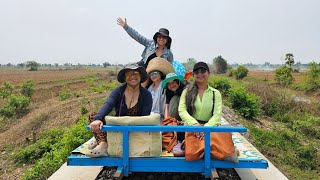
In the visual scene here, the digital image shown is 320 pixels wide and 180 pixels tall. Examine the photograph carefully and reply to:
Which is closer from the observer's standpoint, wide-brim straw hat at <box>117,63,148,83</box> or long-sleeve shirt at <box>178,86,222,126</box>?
wide-brim straw hat at <box>117,63,148,83</box>

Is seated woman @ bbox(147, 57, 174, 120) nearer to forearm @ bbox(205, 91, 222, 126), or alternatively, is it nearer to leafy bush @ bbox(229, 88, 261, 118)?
forearm @ bbox(205, 91, 222, 126)

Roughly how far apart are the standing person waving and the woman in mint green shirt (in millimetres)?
1528

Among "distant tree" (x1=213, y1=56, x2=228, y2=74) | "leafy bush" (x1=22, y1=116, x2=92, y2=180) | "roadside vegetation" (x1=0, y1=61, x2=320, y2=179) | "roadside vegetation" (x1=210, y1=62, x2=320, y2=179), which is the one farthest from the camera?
"distant tree" (x1=213, y1=56, x2=228, y2=74)

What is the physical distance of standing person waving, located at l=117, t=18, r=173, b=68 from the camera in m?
5.65

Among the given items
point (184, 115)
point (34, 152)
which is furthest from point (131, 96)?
point (34, 152)

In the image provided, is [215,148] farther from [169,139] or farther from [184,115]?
[184,115]

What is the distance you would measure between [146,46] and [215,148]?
10.4ft

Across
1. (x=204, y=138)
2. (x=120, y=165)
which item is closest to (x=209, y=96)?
(x=204, y=138)

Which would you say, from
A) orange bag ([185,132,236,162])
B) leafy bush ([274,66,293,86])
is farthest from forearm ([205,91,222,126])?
leafy bush ([274,66,293,86])

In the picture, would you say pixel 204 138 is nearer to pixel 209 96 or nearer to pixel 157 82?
pixel 209 96

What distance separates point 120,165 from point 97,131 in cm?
45

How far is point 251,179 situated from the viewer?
4.36 m

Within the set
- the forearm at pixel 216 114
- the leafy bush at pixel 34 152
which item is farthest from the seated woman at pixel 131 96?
the leafy bush at pixel 34 152

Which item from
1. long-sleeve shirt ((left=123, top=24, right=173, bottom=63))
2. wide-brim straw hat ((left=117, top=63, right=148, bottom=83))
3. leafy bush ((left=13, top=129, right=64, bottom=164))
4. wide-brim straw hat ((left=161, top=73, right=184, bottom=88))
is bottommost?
leafy bush ((left=13, top=129, right=64, bottom=164))
